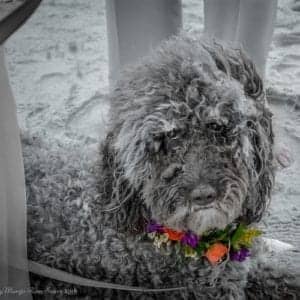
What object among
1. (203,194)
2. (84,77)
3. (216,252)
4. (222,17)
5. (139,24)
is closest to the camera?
(203,194)

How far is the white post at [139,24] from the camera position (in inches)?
119

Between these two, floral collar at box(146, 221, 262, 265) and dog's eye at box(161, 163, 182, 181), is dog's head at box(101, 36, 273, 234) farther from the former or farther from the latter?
floral collar at box(146, 221, 262, 265)

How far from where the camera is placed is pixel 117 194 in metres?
1.87

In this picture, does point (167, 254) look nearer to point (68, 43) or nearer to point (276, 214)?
point (276, 214)

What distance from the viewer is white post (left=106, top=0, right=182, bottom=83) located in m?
3.02

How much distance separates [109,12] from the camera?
3117 mm

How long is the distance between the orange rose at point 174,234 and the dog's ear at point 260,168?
232 millimetres

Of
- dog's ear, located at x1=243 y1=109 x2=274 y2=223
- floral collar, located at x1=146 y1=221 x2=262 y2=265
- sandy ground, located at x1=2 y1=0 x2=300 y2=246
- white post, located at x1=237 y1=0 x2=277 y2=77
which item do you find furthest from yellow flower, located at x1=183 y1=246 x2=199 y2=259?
white post, located at x1=237 y1=0 x2=277 y2=77

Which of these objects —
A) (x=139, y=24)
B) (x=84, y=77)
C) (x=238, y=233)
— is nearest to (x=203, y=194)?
(x=238, y=233)

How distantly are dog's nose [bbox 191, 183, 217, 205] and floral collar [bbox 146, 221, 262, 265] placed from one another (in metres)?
0.22

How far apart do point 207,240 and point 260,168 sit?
0.33 metres

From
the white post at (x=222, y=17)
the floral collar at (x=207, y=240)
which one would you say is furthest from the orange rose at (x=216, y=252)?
the white post at (x=222, y=17)

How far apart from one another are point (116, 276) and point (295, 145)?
1.58m

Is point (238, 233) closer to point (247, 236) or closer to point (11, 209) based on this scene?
point (247, 236)
